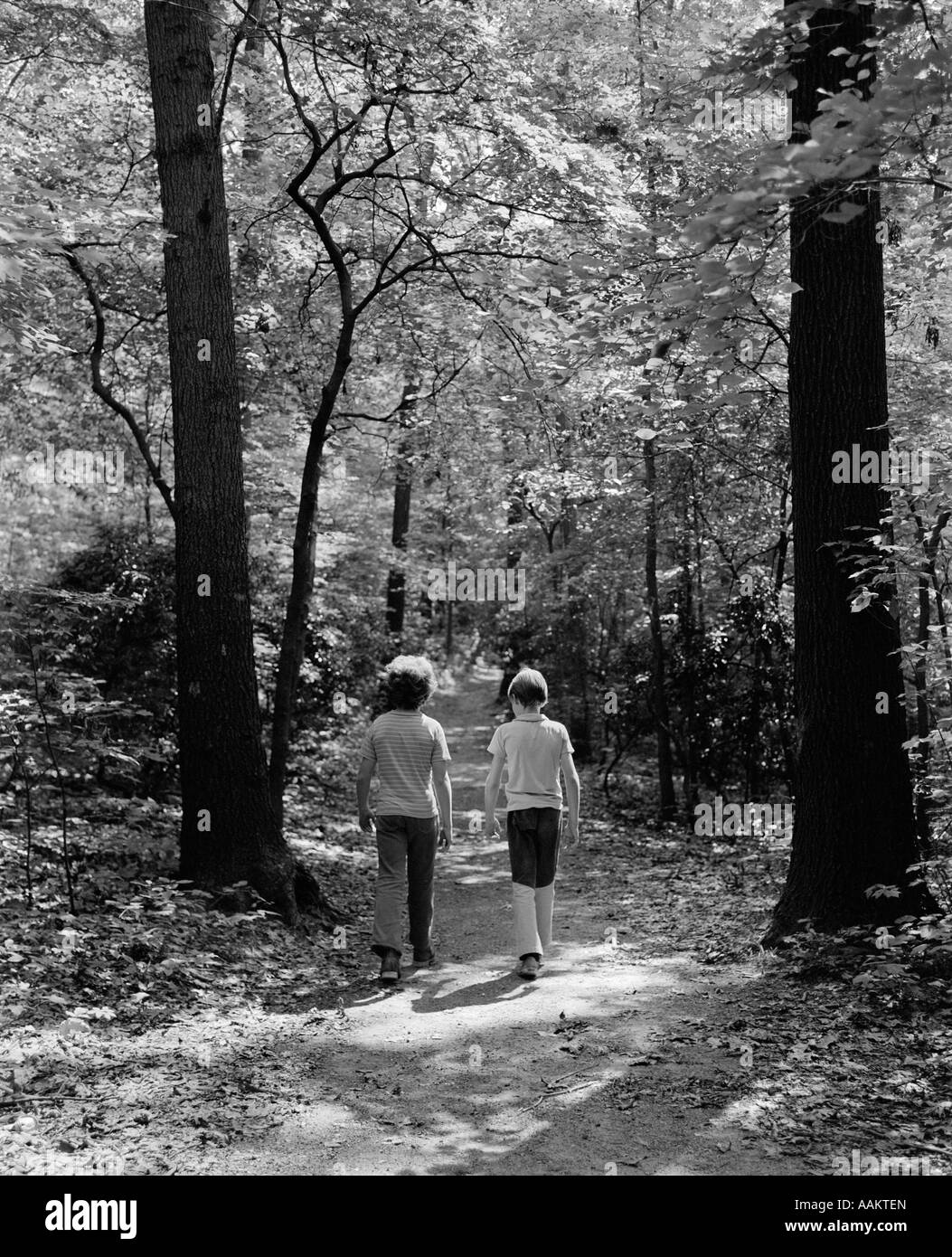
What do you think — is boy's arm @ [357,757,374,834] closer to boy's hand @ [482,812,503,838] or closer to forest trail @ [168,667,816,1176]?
boy's hand @ [482,812,503,838]

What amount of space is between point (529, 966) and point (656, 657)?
7410 millimetres

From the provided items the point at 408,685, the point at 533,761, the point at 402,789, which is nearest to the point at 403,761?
the point at 402,789

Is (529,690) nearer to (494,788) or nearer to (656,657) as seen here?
(494,788)

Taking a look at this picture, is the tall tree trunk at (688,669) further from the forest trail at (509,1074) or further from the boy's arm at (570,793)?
the boy's arm at (570,793)

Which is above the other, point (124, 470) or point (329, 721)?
point (124, 470)

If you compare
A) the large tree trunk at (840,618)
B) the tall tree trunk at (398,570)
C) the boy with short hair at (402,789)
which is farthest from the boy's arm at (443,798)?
the tall tree trunk at (398,570)

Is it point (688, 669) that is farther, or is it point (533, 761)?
A: point (688, 669)

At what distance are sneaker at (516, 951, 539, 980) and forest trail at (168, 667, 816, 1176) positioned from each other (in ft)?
0.20

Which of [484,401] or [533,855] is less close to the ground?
[484,401]

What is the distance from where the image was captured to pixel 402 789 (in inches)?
266

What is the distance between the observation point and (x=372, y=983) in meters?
6.53

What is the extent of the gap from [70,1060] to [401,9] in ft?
25.2
